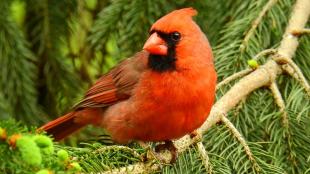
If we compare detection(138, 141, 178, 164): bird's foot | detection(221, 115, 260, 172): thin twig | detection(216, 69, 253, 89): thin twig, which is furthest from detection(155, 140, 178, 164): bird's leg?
detection(216, 69, 253, 89): thin twig

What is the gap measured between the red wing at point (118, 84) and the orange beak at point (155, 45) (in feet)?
0.63

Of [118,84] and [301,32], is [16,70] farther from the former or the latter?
[301,32]

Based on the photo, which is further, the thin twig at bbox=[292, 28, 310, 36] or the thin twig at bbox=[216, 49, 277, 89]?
the thin twig at bbox=[292, 28, 310, 36]

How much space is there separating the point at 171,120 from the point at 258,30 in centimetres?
72

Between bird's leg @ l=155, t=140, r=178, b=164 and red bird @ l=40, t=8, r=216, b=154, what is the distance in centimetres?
3

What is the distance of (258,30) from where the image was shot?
113 inches

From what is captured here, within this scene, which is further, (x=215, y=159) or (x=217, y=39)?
(x=217, y=39)

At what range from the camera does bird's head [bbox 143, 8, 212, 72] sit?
2.47m

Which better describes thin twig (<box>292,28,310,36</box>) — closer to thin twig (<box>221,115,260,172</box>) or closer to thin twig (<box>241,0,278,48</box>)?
thin twig (<box>241,0,278,48</box>)

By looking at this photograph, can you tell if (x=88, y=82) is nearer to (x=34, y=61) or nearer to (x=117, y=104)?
(x=34, y=61)

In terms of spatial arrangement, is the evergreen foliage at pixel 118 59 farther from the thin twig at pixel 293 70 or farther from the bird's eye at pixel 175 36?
the bird's eye at pixel 175 36

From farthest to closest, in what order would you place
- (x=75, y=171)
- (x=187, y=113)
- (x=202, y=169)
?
1. (x=187, y=113)
2. (x=202, y=169)
3. (x=75, y=171)

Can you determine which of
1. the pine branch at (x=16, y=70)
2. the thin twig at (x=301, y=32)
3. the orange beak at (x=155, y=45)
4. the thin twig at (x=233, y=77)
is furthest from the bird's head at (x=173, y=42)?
the pine branch at (x=16, y=70)

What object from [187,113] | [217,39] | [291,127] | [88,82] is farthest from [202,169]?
[88,82]
